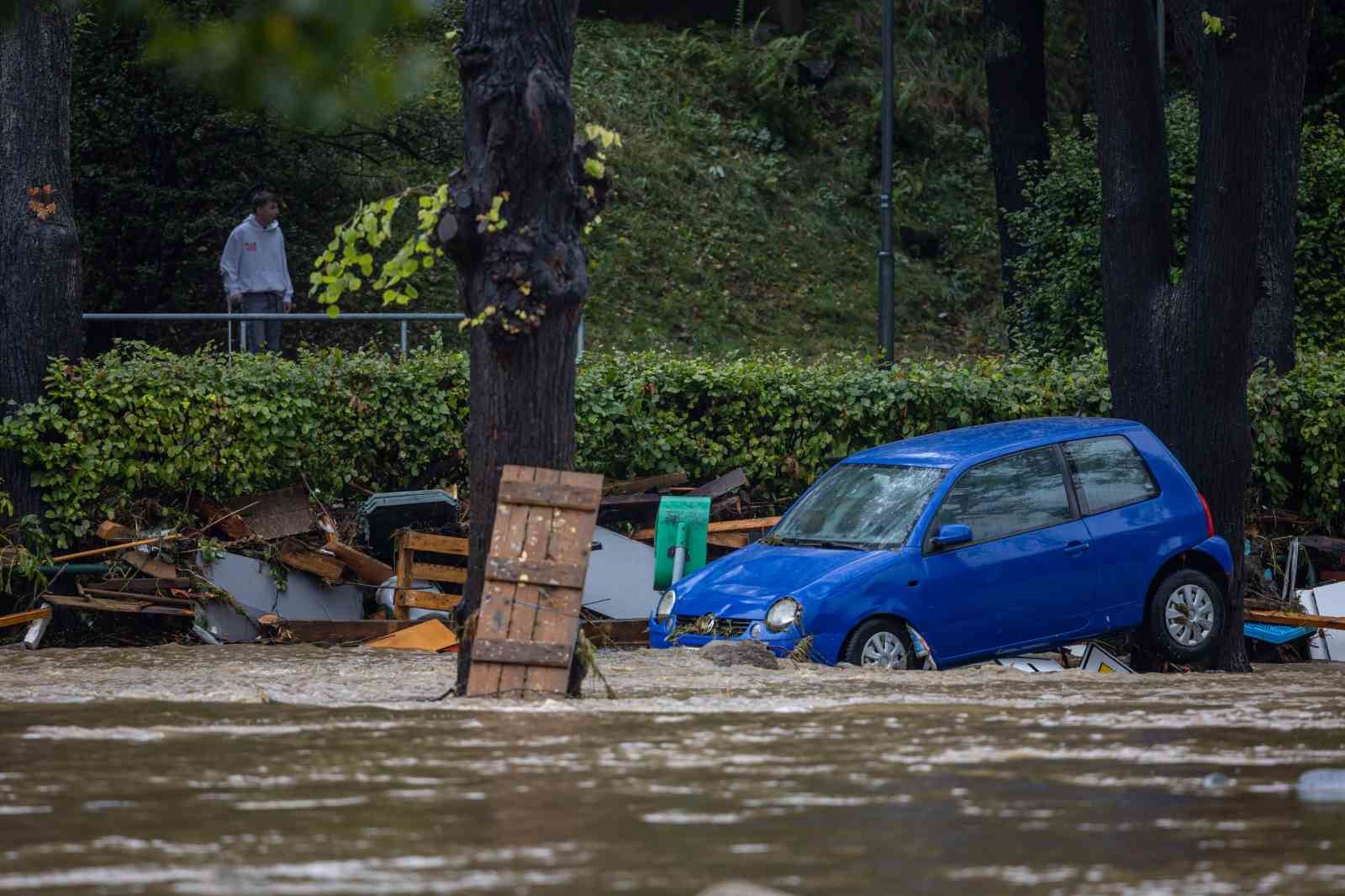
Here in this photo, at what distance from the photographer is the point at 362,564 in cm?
1441

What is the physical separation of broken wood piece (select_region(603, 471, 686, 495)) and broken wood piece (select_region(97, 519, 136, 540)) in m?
3.82

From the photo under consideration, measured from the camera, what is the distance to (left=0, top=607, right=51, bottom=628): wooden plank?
13.5m

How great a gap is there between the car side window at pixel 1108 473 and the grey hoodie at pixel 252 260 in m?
9.49

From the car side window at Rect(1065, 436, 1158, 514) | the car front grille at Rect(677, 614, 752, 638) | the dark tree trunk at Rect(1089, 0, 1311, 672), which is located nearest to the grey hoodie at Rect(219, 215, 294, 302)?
the car front grille at Rect(677, 614, 752, 638)

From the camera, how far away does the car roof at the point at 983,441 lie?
12.7 meters

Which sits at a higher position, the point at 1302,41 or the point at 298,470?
the point at 1302,41

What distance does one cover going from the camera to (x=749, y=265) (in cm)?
3034

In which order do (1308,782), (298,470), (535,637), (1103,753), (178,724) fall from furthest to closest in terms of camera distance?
(298,470) < (535,637) < (178,724) < (1103,753) < (1308,782)

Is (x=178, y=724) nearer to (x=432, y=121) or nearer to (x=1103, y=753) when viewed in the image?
(x=1103, y=753)

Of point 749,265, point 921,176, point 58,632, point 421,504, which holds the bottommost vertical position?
point 58,632

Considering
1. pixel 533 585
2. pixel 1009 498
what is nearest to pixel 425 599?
pixel 1009 498

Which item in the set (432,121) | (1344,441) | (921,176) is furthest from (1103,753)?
(921,176)

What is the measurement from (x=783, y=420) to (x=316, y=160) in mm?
10156

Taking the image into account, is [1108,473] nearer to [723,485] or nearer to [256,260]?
[723,485]
